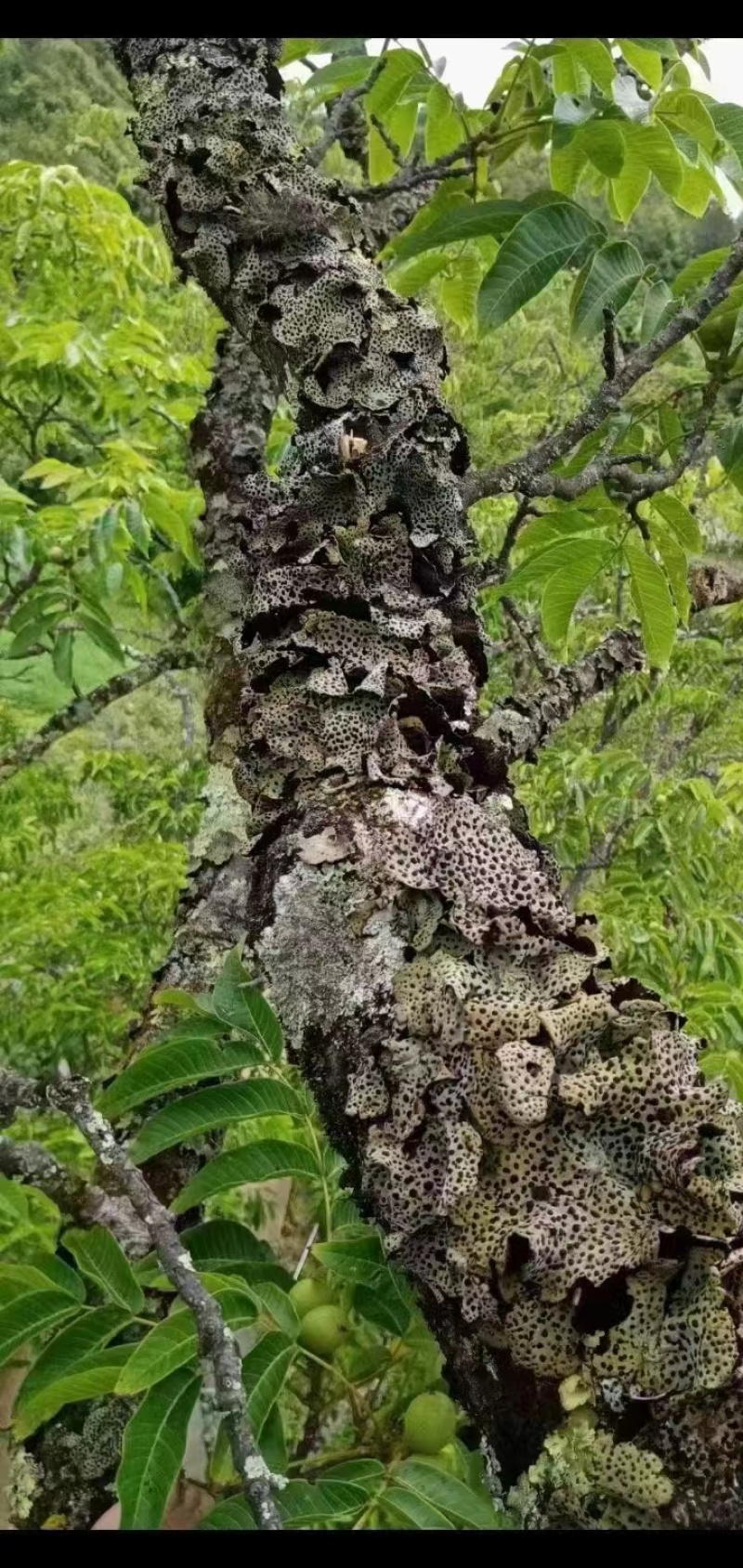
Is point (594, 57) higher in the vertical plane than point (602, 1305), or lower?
higher

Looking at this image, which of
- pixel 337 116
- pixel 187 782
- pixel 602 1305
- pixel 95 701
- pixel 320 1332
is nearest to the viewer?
pixel 602 1305

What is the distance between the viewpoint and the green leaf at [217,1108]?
1.86ft

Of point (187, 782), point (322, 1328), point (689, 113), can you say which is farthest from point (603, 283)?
point (187, 782)

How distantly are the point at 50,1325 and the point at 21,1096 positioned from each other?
12 cm

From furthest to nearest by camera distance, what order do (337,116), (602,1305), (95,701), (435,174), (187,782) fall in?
(187,782) → (95,701) → (337,116) → (435,174) → (602,1305)

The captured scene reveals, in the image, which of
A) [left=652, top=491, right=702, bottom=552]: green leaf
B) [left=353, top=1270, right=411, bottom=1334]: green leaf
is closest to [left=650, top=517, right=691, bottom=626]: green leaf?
[left=652, top=491, right=702, bottom=552]: green leaf

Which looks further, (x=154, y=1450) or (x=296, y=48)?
(x=296, y=48)

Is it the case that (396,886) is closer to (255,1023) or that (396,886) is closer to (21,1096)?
(255,1023)

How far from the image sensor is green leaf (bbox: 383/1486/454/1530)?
0.48 metres

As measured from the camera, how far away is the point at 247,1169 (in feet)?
1.91

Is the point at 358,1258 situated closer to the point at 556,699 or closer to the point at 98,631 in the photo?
the point at 556,699

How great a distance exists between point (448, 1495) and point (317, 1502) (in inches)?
2.3

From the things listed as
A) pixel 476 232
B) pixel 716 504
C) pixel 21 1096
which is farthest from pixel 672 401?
pixel 716 504

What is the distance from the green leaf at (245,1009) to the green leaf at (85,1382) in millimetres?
157
